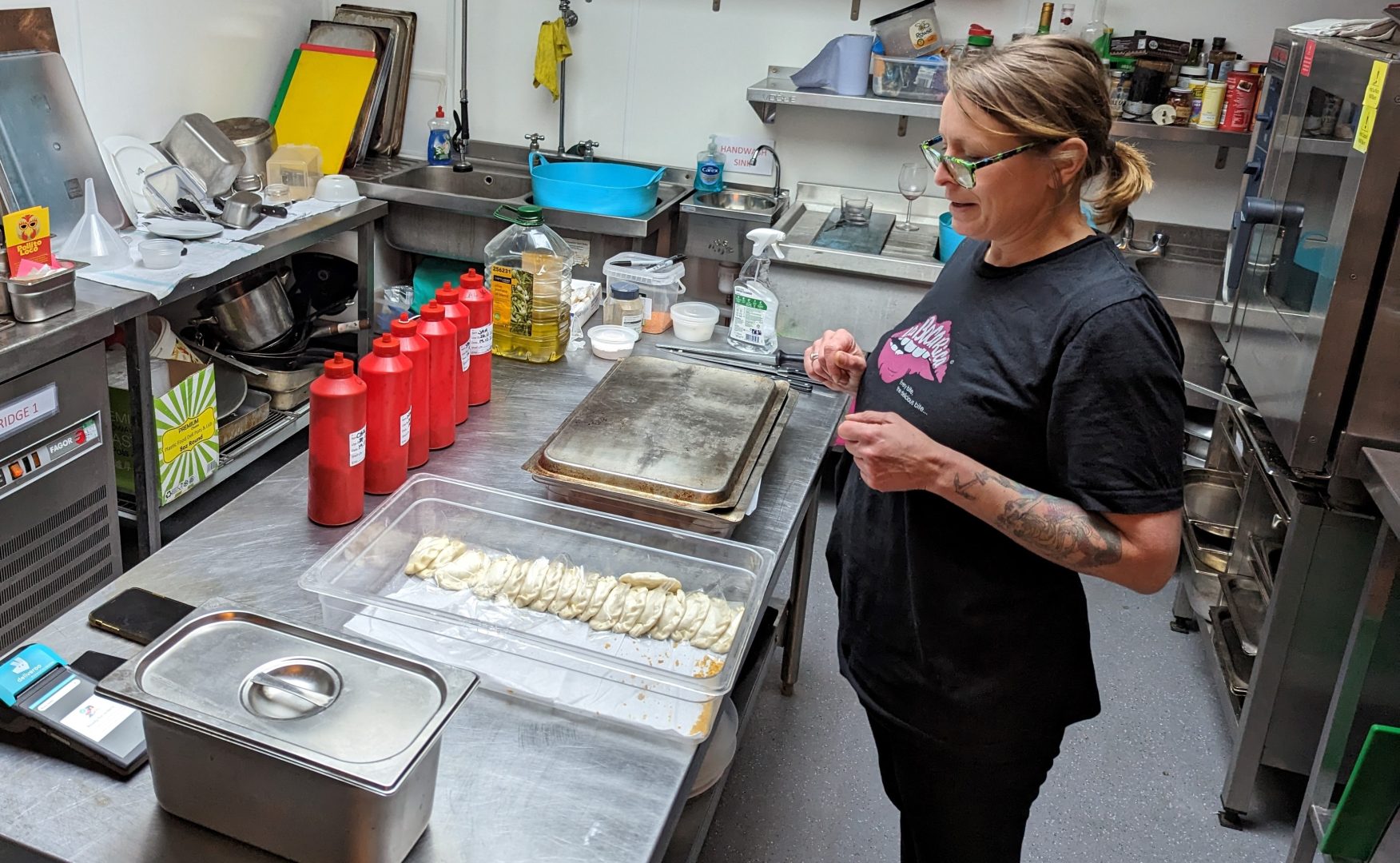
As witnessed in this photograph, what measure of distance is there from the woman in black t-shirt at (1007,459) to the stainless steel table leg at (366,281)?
2477 millimetres

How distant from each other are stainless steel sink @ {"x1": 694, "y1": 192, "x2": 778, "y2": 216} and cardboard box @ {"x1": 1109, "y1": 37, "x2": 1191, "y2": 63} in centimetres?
118

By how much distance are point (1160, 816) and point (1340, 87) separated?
1550mm

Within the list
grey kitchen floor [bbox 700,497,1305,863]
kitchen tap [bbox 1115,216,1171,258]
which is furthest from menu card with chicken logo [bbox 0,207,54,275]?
kitchen tap [bbox 1115,216,1171,258]

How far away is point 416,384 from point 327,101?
250 cm

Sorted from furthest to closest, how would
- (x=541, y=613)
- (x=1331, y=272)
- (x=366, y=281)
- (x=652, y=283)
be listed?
(x=366, y=281) < (x=652, y=283) < (x=1331, y=272) < (x=541, y=613)

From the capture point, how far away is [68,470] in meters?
2.36

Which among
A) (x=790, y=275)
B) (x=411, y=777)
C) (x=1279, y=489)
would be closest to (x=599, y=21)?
(x=790, y=275)

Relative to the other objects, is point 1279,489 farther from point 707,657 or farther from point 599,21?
point 599,21

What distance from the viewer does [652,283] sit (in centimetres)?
249

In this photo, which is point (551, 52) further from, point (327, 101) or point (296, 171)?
point (296, 171)

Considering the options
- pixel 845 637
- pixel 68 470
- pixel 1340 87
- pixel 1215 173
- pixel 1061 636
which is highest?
pixel 1340 87

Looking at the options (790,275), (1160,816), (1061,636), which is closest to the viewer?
(1061,636)

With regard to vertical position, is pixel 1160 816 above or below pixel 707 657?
below

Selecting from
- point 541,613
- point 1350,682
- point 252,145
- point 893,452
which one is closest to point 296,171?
point 252,145
